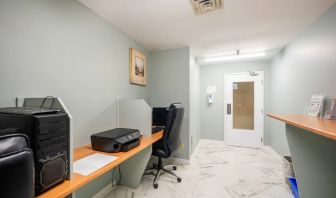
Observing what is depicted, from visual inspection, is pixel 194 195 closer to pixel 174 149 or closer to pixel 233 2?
pixel 174 149

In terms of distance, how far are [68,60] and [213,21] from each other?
181 centimetres

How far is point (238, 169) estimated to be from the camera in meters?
2.64

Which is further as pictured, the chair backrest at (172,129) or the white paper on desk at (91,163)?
the chair backrest at (172,129)

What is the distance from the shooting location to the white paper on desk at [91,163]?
1.11 metres

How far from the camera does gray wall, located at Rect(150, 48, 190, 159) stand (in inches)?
115

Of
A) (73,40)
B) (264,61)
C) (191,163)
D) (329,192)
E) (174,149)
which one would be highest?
(264,61)

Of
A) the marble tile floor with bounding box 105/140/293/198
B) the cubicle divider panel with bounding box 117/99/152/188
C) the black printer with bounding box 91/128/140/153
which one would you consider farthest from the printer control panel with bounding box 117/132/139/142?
the marble tile floor with bounding box 105/140/293/198

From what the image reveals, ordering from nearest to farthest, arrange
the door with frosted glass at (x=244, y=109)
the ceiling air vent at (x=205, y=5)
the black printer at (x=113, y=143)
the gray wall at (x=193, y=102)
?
the black printer at (x=113, y=143), the ceiling air vent at (x=205, y=5), the gray wall at (x=193, y=102), the door with frosted glass at (x=244, y=109)

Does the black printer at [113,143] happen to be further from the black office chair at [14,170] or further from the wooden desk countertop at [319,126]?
the wooden desk countertop at [319,126]

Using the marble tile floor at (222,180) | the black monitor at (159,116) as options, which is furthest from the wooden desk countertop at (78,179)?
the black monitor at (159,116)

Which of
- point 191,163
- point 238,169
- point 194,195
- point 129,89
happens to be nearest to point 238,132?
point 238,169

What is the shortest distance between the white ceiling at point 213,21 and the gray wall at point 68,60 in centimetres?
29

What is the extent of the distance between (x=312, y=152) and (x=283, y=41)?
198 centimetres

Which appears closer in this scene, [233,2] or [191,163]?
[233,2]
